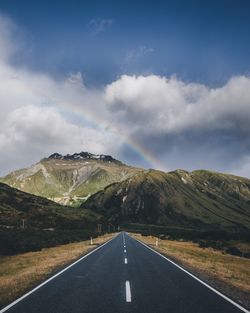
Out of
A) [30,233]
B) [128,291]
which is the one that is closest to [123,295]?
[128,291]

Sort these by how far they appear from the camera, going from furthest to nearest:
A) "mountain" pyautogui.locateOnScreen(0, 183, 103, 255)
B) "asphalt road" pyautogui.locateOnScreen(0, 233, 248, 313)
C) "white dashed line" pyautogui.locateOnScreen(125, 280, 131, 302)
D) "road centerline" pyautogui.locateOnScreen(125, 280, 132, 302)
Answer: "mountain" pyautogui.locateOnScreen(0, 183, 103, 255) < "white dashed line" pyautogui.locateOnScreen(125, 280, 131, 302) < "road centerline" pyautogui.locateOnScreen(125, 280, 132, 302) < "asphalt road" pyautogui.locateOnScreen(0, 233, 248, 313)

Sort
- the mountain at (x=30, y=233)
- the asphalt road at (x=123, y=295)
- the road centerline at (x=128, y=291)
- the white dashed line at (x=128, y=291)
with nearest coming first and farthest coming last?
1. the asphalt road at (x=123, y=295)
2. the road centerline at (x=128, y=291)
3. the white dashed line at (x=128, y=291)
4. the mountain at (x=30, y=233)

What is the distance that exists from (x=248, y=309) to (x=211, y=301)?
5.09 feet

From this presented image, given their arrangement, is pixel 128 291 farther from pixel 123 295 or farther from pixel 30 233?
pixel 30 233

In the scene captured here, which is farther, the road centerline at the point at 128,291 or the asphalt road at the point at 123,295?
the road centerline at the point at 128,291

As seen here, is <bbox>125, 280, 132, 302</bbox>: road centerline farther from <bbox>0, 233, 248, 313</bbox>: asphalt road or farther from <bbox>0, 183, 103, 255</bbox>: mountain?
<bbox>0, 183, 103, 255</bbox>: mountain

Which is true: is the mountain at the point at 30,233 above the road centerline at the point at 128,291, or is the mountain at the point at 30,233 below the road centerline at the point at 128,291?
above

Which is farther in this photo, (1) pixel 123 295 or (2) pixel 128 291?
(2) pixel 128 291

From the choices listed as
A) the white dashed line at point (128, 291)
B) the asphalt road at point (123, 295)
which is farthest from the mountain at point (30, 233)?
the white dashed line at point (128, 291)

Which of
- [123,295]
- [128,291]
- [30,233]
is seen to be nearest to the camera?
[123,295]

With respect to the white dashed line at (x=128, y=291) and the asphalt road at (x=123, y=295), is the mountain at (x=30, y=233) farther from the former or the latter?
the white dashed line at (x=128, y=291)

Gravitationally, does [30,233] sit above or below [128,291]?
above

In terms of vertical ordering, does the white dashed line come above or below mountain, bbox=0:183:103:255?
below

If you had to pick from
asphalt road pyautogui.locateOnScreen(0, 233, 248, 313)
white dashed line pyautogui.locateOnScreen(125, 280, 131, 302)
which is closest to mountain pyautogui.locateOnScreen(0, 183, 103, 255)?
asphalt road pyautogui.locateOnScreen(0, 233, 248, 313)
